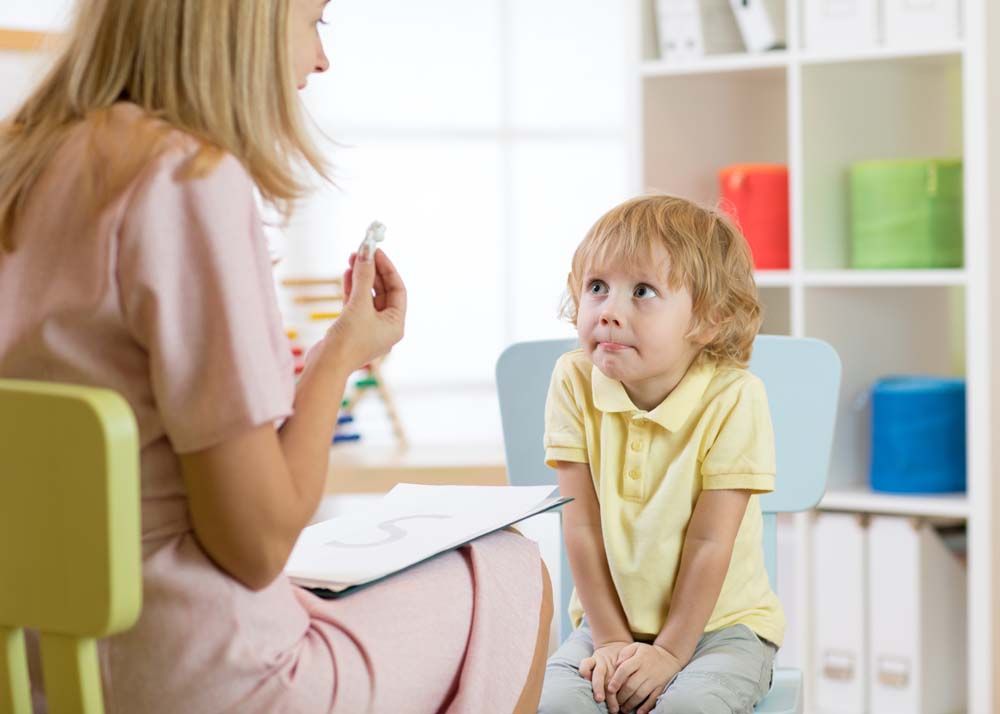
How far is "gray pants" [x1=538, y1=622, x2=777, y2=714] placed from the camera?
1233mm

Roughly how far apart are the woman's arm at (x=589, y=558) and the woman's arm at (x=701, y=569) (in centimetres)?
6

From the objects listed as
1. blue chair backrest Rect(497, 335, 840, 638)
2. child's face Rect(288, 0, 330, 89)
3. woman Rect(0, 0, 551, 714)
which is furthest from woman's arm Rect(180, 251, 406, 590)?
blue chair backrest Rect(497, 335, 840, 638)

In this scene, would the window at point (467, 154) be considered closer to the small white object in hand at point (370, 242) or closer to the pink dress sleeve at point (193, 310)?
the small white object in hand at point (370, 242)

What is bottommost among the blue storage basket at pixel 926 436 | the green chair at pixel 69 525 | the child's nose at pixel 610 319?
the blue storage basket at pixel 926 436

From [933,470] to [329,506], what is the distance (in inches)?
59.7

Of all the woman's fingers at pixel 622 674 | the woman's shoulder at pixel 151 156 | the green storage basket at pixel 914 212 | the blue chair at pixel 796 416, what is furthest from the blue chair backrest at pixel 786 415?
the green storage basket at pixel 914 212

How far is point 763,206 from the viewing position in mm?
2516

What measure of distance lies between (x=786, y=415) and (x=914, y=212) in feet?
3.19

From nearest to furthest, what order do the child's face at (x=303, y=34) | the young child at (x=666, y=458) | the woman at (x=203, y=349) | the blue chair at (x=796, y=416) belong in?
the woman at (x=203, y=349)
the child's face at (x=303, y=34)
the young child at (x=666, y=458)
the blue chair at (x=796, y=416)

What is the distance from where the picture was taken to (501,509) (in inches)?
47.5

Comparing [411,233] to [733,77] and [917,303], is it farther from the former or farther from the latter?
[917,303]

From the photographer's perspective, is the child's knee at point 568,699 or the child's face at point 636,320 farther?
the child's face at point 636,320

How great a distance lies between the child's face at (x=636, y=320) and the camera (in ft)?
4.49

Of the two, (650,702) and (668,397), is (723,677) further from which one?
(668,397)
